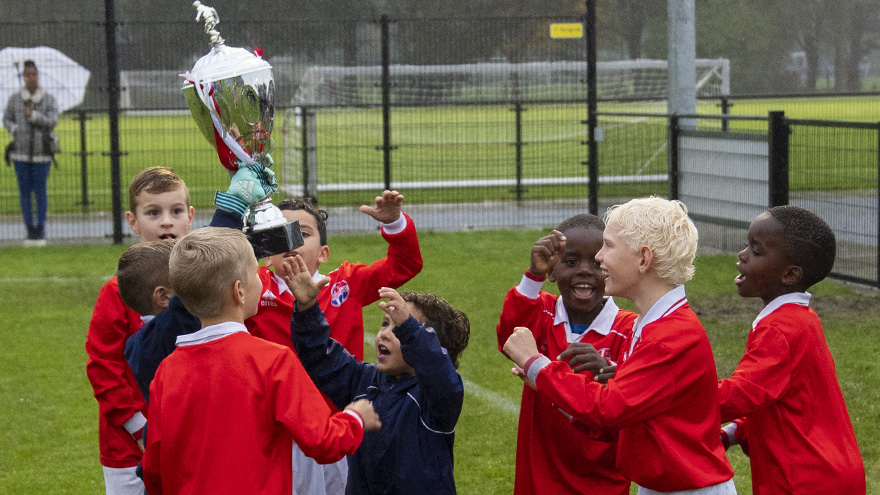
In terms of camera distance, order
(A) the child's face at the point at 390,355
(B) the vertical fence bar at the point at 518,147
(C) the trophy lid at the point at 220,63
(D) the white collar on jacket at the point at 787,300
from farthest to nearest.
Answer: (B) the vertical fence bar at the point at 518,147, (D) the white collar on jacket at the point at 787,300, (A) the child's face at the point at 390,355, (C) the trophy lid at the point at 220,63

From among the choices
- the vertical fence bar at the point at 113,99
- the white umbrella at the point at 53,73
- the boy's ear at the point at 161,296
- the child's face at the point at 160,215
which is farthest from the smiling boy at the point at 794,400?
the white umbrella at the point at 53,73

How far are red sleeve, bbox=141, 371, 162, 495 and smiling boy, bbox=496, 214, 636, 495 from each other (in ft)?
3.89

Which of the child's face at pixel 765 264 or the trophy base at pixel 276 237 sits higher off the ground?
the trophy base at pixel 276 237

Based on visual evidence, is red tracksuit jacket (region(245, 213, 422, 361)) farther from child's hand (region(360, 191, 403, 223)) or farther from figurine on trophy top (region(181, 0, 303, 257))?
figurine on trophy top (region(181, 0, 303, 257))

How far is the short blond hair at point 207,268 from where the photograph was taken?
256 cm

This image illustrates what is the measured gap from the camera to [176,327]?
2863 millimetres

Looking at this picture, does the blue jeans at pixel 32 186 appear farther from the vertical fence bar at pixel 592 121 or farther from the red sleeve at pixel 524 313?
the red sleeve at pixel 524 313

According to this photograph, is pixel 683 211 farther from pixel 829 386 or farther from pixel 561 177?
pixel 561 177

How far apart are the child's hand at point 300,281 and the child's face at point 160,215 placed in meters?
1.00

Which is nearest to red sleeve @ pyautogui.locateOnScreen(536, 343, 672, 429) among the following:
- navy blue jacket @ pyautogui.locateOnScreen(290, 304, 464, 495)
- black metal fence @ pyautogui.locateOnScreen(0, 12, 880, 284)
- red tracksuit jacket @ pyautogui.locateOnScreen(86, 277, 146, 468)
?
navy blue jacket @ pyautogui.locateOnScreen(290, 304, 464, 495)

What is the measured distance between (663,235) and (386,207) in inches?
43.9

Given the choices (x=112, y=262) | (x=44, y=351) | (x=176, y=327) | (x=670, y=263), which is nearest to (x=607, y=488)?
(x=670, y=263)

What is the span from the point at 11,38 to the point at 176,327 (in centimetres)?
1123

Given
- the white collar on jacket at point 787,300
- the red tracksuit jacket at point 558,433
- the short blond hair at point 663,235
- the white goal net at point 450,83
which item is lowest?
the red tracksuit jacket at point 558,433
